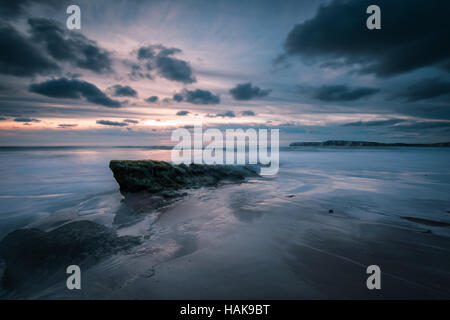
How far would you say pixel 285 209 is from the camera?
19.9 ft

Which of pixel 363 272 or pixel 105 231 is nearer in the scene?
pixel 363 272

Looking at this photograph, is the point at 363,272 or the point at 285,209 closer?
the point at 363,272

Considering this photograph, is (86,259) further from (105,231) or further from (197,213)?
(197,213)

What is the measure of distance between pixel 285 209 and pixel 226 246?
3.02m

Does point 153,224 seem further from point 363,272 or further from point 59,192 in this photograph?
point 59,192

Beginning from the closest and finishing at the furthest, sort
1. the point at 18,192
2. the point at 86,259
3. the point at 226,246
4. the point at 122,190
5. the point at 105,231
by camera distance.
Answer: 1. the point at 86,259
2. the point at 226,246
3. the point at 105,231
4. the point at 122,190
5. the point at 18,192

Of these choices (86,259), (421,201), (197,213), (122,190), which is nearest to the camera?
(86,259)

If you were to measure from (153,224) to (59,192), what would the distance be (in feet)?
24.1

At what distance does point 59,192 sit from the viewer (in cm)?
891
